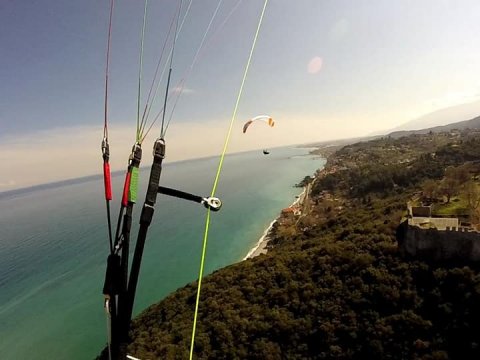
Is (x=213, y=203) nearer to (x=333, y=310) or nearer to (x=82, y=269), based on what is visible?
(x=333, y=310)

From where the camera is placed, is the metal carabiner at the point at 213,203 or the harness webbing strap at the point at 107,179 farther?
the harness webbing strap at the point at 107,179

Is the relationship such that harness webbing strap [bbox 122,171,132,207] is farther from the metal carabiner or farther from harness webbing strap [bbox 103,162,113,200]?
the metal carabiner

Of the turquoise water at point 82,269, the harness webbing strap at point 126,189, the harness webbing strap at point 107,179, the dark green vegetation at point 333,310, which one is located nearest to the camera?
the harness webbing strap at point 126,189

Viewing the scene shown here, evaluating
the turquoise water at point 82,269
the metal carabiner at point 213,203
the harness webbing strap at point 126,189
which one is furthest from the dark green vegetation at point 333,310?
the harness webbing strap at point 126,189

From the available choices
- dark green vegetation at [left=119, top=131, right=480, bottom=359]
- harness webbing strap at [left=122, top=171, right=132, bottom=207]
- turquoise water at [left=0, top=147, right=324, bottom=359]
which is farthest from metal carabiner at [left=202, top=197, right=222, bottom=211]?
turquoise water at [left=0, top=147, right=324, bottom=359]

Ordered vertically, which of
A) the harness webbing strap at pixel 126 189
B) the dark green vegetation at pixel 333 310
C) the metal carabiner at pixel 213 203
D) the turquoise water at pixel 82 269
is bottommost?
the turquoise water at pixel 82 269

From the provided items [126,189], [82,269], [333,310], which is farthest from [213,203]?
[82,269]

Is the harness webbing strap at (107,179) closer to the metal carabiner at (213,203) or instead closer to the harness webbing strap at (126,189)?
the harness webbing strap at (126,189)

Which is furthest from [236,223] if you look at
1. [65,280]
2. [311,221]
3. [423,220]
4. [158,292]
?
[423,220]

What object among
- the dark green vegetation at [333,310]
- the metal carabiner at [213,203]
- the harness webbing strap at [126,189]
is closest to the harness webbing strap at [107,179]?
the harness webbing strap at [126,189]

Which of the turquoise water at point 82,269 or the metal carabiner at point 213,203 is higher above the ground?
the metal carabiner at point 213,203

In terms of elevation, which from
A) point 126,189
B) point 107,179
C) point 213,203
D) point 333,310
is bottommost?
point 333,310

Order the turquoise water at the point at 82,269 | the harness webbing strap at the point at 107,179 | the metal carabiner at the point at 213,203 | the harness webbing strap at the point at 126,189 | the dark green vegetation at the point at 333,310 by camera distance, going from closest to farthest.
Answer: the harness webbing strap at the point at 126,189 < the metal carabiner at the point at 213,203 < the harness webbing strap at the point at 107,179 < the dark green vegetation at the point at 333,310 < the turquoise water at the point at 82,269
